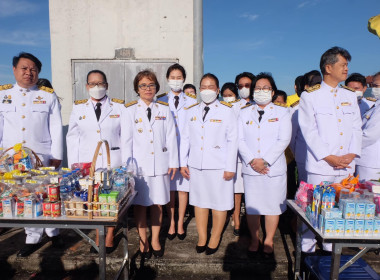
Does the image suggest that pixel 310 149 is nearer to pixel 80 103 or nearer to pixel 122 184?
pixel 122 184

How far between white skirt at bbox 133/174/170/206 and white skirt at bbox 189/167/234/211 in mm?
443

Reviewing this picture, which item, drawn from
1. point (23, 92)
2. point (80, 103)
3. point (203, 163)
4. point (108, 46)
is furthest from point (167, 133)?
point (108, 46)

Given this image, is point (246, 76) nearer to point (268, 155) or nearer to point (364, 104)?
point (268, 155)

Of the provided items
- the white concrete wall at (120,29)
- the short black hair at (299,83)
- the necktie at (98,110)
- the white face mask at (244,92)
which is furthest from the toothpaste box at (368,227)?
the white concrete wall at (120,29)

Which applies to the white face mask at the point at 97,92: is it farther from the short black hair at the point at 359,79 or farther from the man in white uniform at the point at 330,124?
the short black hair at the point at 359,79

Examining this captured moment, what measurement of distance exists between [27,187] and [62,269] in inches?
58.4

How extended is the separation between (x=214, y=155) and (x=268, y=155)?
0.61m

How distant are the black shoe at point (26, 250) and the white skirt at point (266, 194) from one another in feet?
8.93

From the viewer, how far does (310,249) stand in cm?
336

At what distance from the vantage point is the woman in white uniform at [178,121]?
13.0 ft

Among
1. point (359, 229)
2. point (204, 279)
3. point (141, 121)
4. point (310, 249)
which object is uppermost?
point (141, 121)

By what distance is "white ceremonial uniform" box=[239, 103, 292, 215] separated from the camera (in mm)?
3295

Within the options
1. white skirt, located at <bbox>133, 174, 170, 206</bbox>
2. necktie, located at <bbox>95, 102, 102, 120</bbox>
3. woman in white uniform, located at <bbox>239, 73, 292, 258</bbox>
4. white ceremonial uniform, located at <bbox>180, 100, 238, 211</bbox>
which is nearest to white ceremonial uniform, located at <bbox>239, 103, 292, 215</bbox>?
woman in white uniform, located at <bbox>239, 73, 292, 258</bbox>

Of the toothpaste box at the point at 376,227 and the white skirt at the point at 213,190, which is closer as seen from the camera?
the toothpaste box at the point at 376,227
